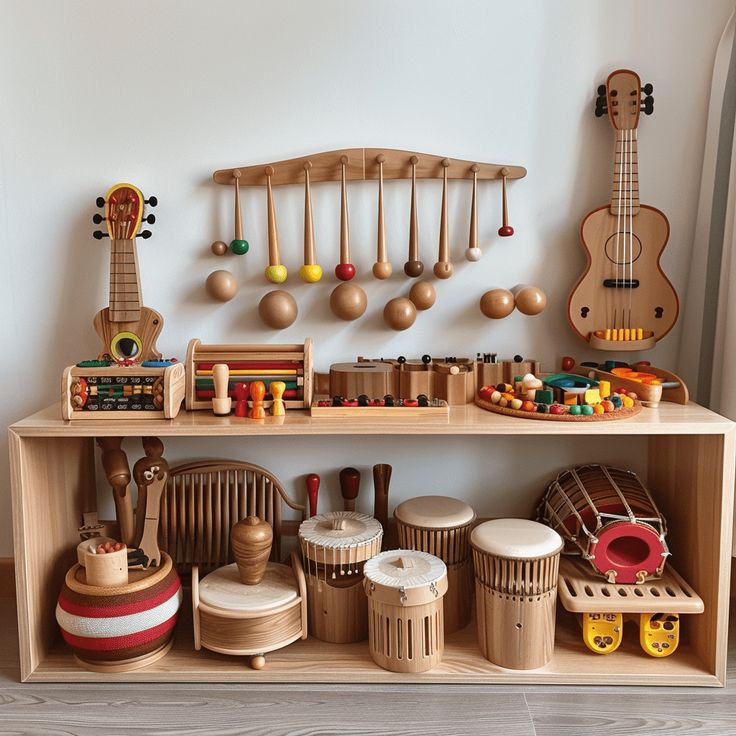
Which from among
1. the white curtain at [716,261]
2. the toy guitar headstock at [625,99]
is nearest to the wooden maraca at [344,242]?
the toy guitar headstock at [625,99]

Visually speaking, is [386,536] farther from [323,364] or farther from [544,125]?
[544,125]

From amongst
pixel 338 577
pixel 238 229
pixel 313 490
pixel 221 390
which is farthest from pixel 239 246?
pixel 338 577

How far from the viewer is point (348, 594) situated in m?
1.71

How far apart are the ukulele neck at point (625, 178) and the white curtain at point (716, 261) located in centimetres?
21

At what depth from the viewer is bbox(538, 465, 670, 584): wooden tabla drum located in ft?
5.52

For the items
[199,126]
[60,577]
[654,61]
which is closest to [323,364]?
[199,126]

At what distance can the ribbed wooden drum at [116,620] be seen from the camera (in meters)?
1.60

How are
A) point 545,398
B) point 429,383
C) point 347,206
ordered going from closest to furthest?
Answer: 1. point 545,398
2. point 429,383
3. point 347,206

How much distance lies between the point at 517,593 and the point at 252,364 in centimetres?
85

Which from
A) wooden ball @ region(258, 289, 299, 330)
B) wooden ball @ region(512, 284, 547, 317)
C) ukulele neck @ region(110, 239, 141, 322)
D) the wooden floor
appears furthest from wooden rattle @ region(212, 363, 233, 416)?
wooden ball @ region(512, 284, 547, 317)

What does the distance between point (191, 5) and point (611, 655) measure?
201cm

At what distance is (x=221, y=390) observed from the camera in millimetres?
1700

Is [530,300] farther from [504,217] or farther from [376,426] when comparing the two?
[376,426]

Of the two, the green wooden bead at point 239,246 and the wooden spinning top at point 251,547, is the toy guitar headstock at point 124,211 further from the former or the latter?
the wooden spinning top at point 251,547
